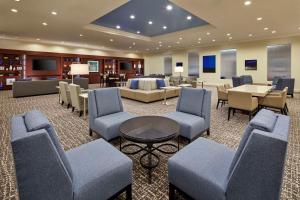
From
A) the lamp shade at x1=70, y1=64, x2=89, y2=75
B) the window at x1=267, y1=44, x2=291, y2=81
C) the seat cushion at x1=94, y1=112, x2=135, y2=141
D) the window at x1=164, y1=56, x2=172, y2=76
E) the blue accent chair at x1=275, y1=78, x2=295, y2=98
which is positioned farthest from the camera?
the window at x1=164, y1=56, x2=172, y2=76

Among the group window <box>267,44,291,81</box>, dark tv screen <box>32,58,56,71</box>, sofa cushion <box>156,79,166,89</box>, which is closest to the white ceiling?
window <box>267,44,291,81</box>

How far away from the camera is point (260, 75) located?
35.4ft

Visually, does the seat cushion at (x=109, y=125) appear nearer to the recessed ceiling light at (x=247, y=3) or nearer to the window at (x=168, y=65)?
the recessed ceiling light at (x=247, y=3)

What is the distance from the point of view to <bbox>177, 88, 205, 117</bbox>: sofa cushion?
10.1ft

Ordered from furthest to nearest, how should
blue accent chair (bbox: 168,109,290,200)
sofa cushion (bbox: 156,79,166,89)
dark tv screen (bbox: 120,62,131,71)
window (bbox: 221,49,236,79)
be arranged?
dark tv screen (bbox: 120,62,131,71)
window (bbox: 221,49,236,79)
sofa cushion (bbox: 156,79,166,89)
blue accent chair (bbox: 168,109,290,200)

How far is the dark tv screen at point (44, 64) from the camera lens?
1135cm

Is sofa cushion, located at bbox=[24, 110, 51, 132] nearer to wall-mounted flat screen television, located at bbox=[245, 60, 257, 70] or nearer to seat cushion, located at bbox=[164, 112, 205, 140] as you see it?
seat cushion, located at bbox=[164, 112, 205, 140]

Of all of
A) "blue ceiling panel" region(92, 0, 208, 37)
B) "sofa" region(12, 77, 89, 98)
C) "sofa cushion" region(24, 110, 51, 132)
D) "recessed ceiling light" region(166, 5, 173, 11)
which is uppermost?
"blue ceiling panel" region(92, 0, 208, 37)

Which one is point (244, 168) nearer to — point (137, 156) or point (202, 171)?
point (202, 171)

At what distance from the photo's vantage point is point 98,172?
1423 mm

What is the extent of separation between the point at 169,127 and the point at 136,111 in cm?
A: 320

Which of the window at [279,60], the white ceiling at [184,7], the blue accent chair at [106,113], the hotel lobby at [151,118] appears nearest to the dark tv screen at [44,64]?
the hotel lobby at [151,118]

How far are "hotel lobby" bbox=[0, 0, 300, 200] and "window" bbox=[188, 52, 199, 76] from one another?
1842mm

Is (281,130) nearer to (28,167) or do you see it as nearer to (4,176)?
(28,167)
